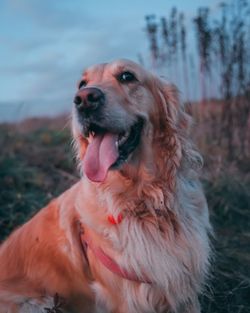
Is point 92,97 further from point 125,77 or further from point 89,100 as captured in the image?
point 125,77

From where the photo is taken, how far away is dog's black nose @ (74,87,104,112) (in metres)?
3.36

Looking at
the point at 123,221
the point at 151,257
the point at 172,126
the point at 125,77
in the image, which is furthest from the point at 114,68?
the point at 151,257

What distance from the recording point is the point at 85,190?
12.3 ft

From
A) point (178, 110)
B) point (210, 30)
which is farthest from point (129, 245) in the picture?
point (210, 30)

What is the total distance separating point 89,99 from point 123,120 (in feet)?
0.85

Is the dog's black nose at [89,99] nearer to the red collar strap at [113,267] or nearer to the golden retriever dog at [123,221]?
the golden retriever dog at [123,221]

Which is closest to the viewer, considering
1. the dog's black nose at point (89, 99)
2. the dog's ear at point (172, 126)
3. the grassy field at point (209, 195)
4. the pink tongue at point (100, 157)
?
the dog's black nose at point (89, 99)

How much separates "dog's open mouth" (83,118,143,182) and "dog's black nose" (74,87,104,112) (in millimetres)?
130

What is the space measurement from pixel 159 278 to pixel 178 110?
1158 mm

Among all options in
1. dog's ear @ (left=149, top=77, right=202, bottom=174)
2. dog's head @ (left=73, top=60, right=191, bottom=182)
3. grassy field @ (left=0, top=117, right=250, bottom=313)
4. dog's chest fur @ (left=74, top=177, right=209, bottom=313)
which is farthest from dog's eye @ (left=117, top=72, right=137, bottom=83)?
grassy field @ (left=0, top=117, right=250, bottom=313)

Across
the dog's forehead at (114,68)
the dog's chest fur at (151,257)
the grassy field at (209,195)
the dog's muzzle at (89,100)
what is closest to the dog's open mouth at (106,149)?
the dog's muzzle at (89,100)

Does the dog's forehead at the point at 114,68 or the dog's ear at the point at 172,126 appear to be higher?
the dog's forehead at the point at 114,68

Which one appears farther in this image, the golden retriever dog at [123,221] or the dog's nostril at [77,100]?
the golden retriever dog at [123,221]

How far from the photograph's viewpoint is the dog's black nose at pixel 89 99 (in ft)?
11.0
